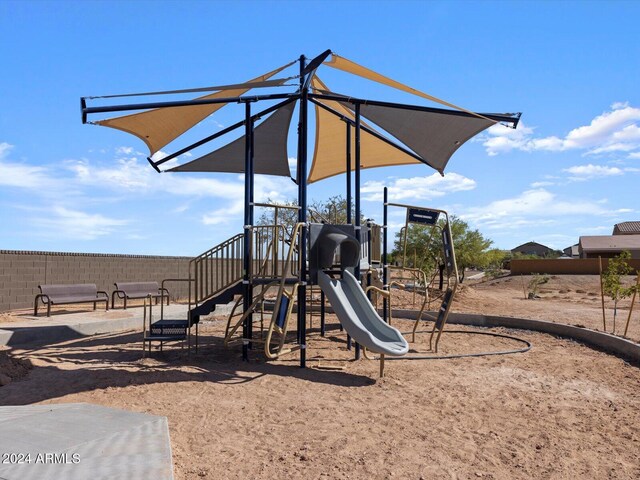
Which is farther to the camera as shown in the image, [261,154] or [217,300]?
[261,154]

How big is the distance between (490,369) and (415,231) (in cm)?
3002

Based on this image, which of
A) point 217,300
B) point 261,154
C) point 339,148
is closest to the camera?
point 217,300

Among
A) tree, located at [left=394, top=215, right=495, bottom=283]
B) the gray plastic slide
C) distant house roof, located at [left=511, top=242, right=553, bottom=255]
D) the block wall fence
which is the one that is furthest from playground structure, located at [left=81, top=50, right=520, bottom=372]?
distant house roof, located at [left=511, top=242, right=553, bottom=255]

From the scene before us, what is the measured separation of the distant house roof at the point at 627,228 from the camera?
56.2 m

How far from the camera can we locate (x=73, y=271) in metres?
18.3

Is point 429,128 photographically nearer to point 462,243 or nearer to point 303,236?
point 303,236

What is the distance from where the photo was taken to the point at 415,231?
37875mm

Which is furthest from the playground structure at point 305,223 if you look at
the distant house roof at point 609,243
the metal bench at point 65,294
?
the distant house roof at point 609,243

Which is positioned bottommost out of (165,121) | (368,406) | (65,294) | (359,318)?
(368,406)

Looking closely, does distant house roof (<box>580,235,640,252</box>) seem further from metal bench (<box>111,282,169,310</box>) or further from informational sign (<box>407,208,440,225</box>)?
informational sign (<box>407,208,440,225</box>)

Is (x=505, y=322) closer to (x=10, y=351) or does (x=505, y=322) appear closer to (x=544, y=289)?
(x=10, y=351)

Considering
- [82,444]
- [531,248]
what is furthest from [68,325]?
[531,248]

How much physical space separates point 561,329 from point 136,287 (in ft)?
43.8

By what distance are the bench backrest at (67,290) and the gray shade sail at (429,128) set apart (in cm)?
996
